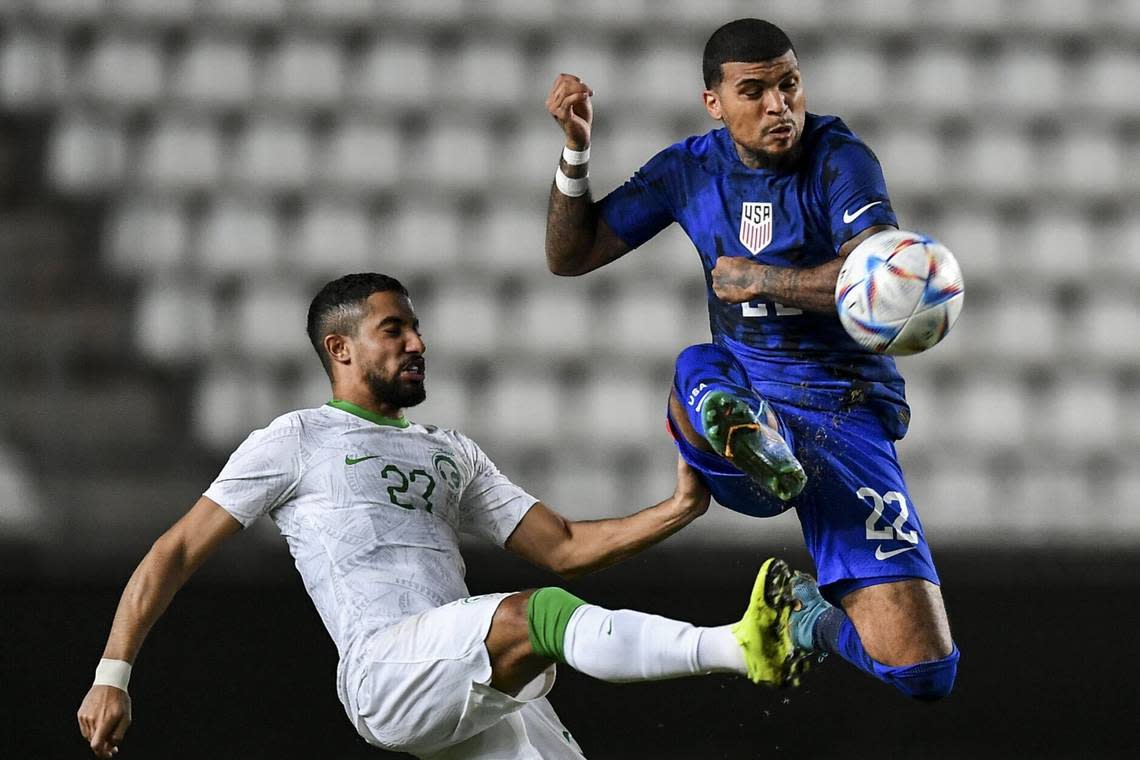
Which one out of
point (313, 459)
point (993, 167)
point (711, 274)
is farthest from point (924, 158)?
point (313, 459)

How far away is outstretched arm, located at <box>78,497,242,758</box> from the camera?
303 cm

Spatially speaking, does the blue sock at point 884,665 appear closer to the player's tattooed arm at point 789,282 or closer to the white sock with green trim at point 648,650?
the white sock with green trim at point 648,650

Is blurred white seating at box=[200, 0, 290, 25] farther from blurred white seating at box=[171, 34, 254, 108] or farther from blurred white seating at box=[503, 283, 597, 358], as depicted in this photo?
blurred white seating at box=[503, 283, 597, 358]

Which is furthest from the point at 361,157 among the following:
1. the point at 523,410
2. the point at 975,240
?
the point at 975,240

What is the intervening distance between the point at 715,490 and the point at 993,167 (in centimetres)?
357

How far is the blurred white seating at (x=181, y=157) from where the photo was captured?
6.21 metres

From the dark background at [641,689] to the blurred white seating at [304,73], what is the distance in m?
2.12

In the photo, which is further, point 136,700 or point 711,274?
point 136,700

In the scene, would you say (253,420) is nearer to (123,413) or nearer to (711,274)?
(123,413)

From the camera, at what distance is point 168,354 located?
596 cm

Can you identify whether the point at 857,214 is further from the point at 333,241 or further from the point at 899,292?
the point at 333,241

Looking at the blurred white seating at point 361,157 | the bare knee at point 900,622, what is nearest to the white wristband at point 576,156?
the bare knee at point 900,622

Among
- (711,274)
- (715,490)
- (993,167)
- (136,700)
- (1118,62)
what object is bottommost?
(136,700)

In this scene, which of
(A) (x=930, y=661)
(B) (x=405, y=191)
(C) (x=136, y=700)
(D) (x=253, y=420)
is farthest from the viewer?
(B) (x=405, y=191)
